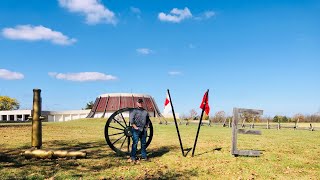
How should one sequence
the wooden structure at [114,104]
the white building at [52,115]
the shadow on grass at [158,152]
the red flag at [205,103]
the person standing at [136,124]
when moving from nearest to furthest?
the person standing at [136,124], the red flag at [205,103], the shadow on grass at [158,152], the wooden structure at [114,104], the white building at [52,115]

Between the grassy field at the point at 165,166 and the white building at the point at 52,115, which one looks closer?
the grassy field at the point at 165,166

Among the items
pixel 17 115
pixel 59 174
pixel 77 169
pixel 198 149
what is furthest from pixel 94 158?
pixel 17 115

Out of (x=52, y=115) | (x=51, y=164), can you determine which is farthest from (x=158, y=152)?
(x=52, y=115)

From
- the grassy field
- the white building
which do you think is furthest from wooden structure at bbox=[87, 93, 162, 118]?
the grassy field

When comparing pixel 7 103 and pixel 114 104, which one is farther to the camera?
pixel 7 103

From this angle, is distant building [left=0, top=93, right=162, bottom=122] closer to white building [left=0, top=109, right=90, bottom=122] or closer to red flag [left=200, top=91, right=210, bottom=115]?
white building [left=0, top=109, right=90, bottom=122]

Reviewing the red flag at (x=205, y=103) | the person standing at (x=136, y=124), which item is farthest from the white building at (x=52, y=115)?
the person standing at (x=136, y=124)

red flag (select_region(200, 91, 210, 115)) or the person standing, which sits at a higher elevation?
red flag (select_region(200, 91, 210, 115))

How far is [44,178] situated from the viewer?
29.3 ft

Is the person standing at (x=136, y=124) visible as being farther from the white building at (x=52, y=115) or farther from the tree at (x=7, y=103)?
the tree at (x=7, y=103)

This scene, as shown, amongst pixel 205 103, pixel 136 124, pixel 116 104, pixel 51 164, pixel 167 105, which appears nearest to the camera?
pixel 51 164

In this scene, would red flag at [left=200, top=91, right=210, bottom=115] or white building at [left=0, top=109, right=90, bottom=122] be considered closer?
red flag at [left=200, top=91, right=210, bottom=115]

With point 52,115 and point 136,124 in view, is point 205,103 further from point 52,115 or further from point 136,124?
point 52,115

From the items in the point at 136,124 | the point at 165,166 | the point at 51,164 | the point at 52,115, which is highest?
the point at 136,124
